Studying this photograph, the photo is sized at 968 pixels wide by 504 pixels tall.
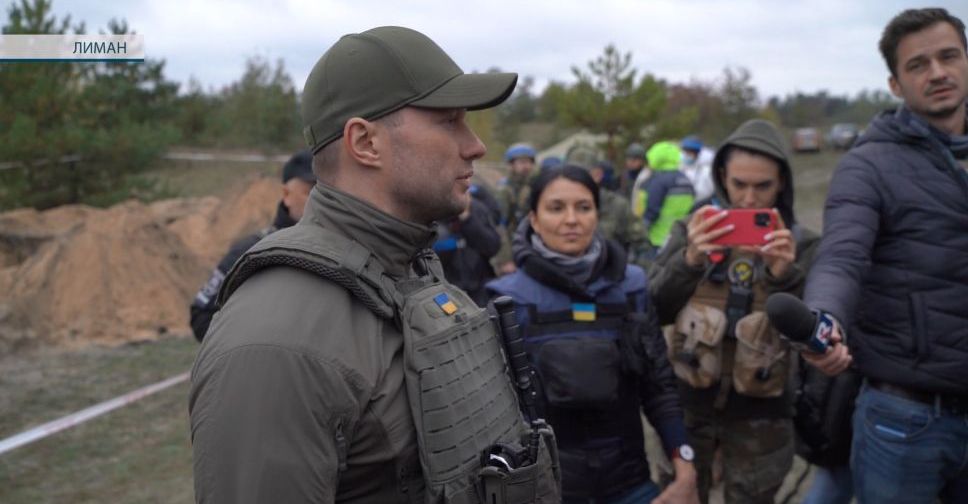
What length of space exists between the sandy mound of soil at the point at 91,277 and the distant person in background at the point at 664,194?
5.74 m

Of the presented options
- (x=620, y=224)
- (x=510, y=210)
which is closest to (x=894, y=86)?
(x=620, y=224)

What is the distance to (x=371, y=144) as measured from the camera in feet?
5.43

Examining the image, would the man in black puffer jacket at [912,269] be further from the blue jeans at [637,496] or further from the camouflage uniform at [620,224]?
the camouflage uniform at [620,224]

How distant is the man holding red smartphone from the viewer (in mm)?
3008

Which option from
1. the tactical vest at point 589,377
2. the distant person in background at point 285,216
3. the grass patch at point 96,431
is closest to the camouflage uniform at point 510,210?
the grass patch at point 96,431

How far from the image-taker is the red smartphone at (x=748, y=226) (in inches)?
116

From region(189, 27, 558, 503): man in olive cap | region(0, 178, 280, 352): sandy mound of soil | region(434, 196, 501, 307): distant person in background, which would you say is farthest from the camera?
region(0, 178, 280, 352): sandy mound of soil

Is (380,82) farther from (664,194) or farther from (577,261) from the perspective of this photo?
(664,194)

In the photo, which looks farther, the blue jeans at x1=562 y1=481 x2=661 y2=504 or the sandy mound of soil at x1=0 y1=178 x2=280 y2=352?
the sandy mound of soil at x1=0 y1=178 x2=280 y2=352

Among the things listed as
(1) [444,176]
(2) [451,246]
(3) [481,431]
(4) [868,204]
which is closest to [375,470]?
(3) [481,431]

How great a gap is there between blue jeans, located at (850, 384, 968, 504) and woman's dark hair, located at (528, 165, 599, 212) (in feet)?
4.39

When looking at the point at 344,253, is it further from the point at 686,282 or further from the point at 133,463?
the point at 133,463

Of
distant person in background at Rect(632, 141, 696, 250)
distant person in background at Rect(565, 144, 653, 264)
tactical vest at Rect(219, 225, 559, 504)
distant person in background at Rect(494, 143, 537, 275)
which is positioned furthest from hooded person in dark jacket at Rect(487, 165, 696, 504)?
distant person in background at Rect(494, 143, 537, 275)

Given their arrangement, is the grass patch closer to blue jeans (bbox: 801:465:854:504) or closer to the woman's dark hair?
the woman's dark hair
